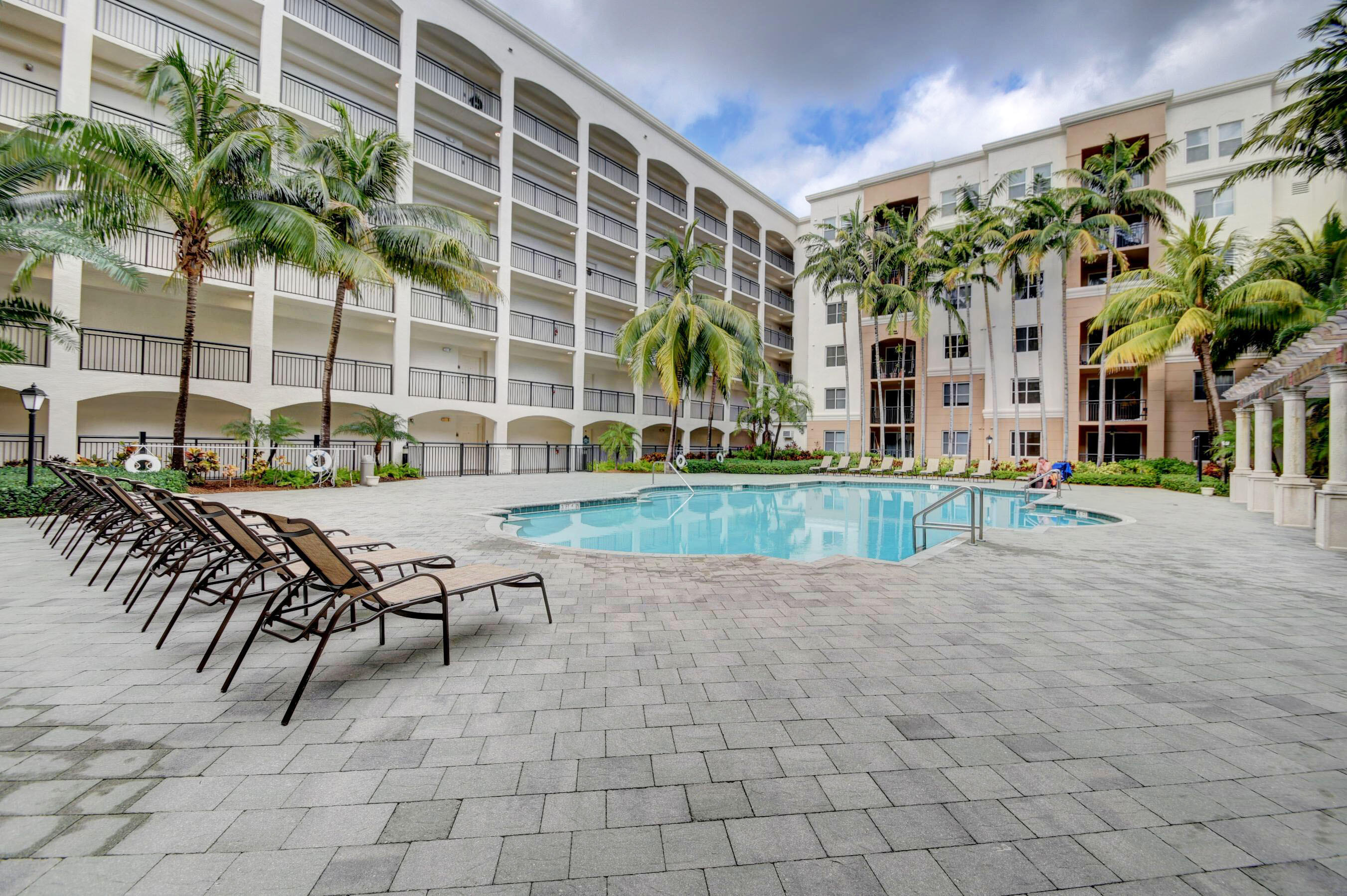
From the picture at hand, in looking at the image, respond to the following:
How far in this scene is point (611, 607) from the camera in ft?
15.0

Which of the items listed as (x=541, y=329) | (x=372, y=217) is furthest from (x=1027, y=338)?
(x=372, y=217)

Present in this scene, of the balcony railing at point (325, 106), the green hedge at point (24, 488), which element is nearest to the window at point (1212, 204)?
the balcony railing at point (325, 106)

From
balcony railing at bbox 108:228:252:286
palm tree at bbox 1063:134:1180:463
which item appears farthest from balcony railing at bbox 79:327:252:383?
palm tree at bbox 1063:134:1180:463

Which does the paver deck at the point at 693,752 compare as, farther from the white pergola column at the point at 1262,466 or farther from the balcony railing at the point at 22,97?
the balcony railing at the point at 22,97

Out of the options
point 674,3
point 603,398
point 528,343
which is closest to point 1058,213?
point 674,3

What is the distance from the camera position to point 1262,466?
1180 cm

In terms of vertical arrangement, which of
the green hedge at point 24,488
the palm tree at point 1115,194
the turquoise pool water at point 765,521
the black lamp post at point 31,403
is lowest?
the turquoise pool water at point 765,521

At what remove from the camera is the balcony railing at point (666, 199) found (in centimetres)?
2786

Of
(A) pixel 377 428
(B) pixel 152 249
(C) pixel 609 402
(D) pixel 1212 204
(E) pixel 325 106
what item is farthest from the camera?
(C) pixel 609 402

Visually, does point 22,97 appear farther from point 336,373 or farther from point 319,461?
point 319,461

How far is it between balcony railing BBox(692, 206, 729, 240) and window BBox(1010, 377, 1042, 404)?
1753cm

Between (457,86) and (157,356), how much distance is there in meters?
14.4

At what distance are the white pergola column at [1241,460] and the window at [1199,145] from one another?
1578 cm

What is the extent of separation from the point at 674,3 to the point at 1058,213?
16641 mm
